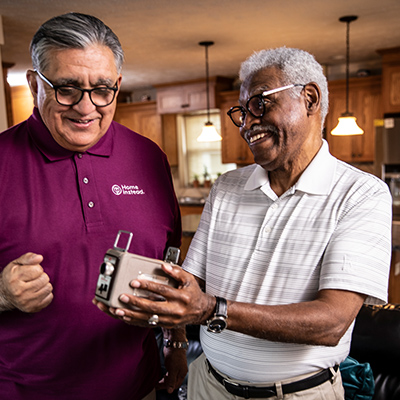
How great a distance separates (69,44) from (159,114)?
6.17 meters

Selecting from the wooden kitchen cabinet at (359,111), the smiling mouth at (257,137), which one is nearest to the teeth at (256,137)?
the smiling mouth at (257,137)

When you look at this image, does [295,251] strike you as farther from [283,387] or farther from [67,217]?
[67,217]

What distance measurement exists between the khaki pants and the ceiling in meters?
2.74

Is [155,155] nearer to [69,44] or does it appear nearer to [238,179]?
[238,179]

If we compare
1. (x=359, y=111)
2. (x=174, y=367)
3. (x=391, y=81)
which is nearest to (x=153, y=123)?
(x=359, y=111)

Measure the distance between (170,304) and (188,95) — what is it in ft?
20.4

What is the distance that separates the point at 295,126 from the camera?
4.02ft

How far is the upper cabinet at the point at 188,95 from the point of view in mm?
6602

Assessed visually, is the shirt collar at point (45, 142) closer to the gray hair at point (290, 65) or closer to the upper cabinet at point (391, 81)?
the gray hair at point (290, 65)

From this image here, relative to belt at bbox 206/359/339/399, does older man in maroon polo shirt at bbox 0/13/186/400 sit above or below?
above

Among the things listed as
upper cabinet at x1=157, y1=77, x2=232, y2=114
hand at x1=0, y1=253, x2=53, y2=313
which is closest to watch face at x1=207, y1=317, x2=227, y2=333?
hand at x1=0, y1=253, x2=53, y2=313

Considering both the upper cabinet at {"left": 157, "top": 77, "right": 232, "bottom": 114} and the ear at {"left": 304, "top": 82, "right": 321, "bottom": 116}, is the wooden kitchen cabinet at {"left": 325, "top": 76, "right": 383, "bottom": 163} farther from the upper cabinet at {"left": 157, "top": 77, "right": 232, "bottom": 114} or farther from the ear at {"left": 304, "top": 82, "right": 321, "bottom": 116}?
the ear at {"left": 304, "top": 82, "right": 321, "bottom": 116}

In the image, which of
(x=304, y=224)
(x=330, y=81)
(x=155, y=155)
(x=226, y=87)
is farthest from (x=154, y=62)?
(x=304, y=224)

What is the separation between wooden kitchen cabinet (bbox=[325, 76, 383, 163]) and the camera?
561cm
